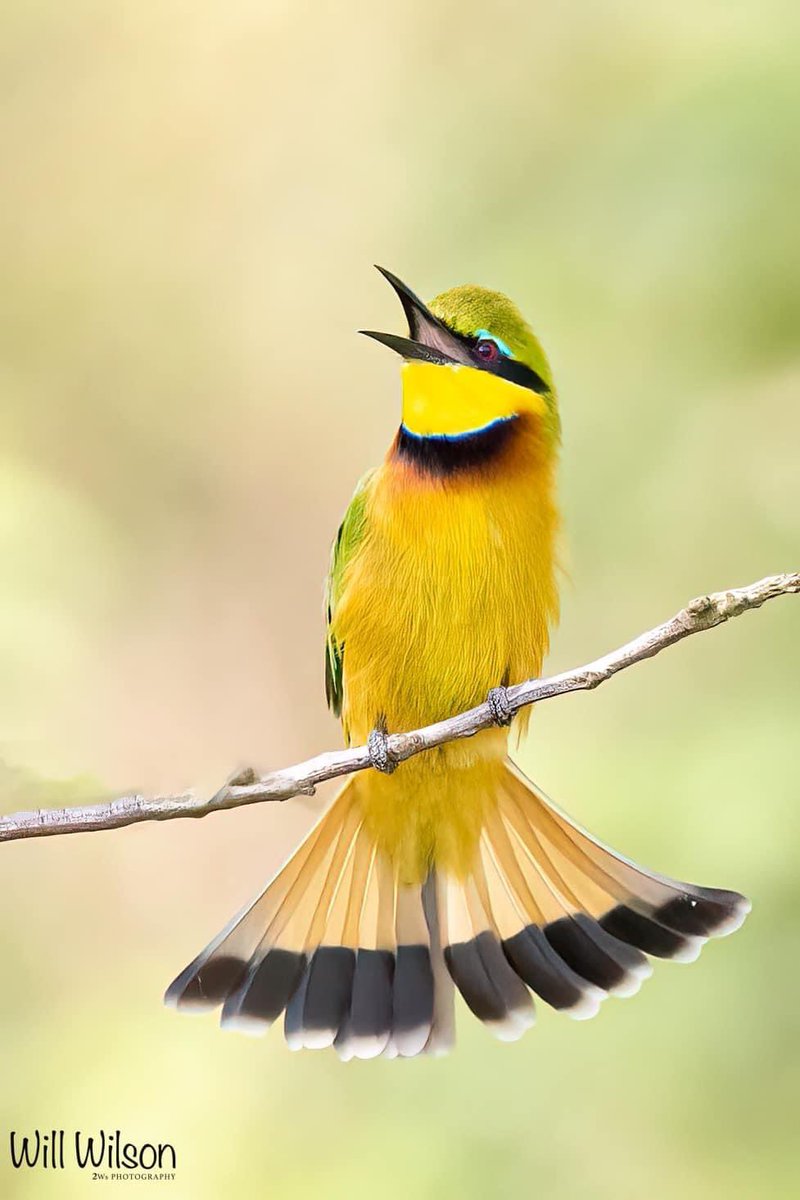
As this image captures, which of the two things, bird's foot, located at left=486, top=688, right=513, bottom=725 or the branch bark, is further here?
Answer: bird's foot, located at left=486, top=688, right=513, bottom=725

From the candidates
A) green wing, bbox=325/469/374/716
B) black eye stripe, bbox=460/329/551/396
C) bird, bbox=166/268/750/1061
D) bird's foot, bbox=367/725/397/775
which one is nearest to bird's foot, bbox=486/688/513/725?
bird, bbox=166/268/750/1061

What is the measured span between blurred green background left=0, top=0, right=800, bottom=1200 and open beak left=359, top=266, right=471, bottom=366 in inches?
7.9

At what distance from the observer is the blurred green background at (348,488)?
4.96 ft

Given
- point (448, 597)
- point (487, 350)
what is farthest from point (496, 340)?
point (448, 597)

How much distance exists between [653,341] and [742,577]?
0.33 metres

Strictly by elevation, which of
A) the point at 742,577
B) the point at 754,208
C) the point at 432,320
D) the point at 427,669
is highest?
the point at 754,208

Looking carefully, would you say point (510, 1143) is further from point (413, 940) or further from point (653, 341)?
point (653, 341)

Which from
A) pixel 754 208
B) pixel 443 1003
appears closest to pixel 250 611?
pixel 443 1003

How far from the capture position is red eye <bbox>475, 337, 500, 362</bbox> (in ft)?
4.57

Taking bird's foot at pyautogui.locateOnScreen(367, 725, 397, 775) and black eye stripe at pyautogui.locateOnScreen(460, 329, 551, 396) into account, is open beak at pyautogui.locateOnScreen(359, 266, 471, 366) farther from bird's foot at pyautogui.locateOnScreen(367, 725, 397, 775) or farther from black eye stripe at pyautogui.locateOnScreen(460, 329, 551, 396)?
bird's foot at pyautogui.locateOnScreen(367, 725, 397, 775)

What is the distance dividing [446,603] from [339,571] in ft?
0.53

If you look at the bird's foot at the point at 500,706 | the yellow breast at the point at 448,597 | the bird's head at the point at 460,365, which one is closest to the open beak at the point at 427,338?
the bird's head at the point at 460,365

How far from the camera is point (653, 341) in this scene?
1.69 m

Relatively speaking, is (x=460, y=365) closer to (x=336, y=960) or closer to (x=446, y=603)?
(x=446, y=603)
